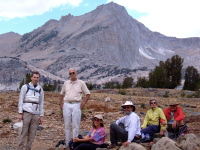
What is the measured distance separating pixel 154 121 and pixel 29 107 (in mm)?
3180

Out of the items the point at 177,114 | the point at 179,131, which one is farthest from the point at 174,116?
the point at 179,131

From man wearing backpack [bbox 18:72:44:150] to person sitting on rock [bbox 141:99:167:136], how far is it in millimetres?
2686

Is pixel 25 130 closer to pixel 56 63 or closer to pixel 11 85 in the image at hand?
pixel 11 85

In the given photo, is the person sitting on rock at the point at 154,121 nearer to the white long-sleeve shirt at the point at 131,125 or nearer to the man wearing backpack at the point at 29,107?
the white long-sleeve shirt at the point at 131,125

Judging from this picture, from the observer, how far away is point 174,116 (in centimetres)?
720

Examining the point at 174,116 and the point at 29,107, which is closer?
the point at 29,107

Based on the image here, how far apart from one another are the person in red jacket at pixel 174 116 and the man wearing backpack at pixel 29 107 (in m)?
3.43

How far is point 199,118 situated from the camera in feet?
41.9

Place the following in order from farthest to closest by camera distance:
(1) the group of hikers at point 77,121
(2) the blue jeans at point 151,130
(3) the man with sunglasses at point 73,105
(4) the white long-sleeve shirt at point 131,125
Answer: (2) the blue jeans at point 151,130, (3) the man with sunglasses at point 73,105, (1) the group of hikers at point 77,121, (4) the white long-sleeve shirt at point 131,125

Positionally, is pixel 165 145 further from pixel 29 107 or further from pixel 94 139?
pixel 29 107


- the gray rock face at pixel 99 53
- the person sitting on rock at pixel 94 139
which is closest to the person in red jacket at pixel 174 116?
the person sitting on rock at pixel 94 139

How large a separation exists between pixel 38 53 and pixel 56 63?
43.1 meters

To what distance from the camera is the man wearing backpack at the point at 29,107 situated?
5.91 metres

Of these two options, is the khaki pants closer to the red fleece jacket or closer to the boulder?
the boulder
